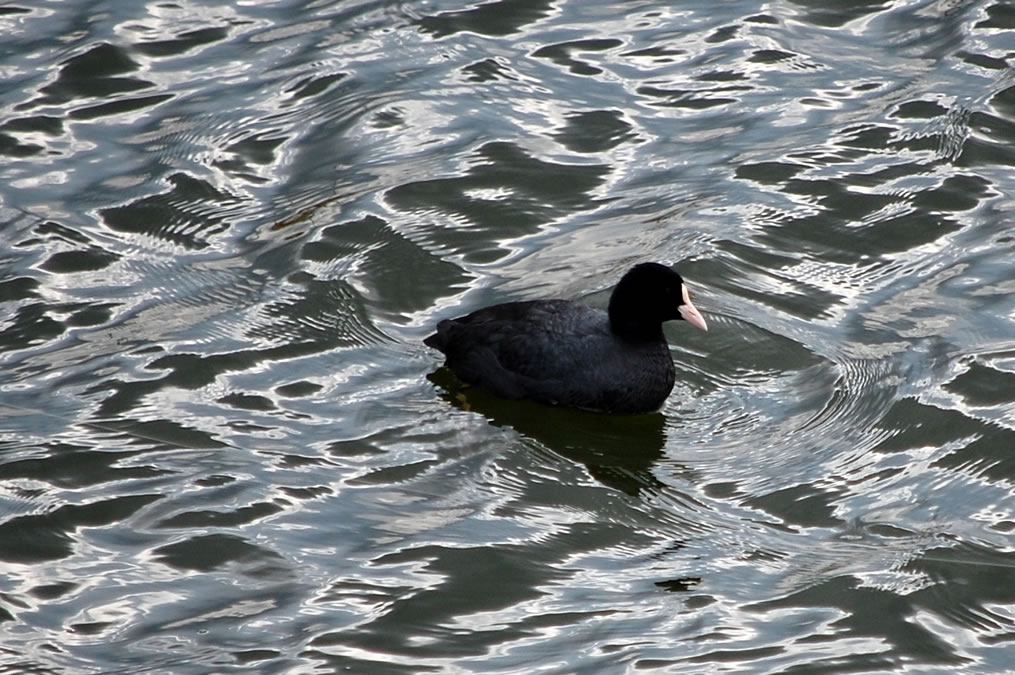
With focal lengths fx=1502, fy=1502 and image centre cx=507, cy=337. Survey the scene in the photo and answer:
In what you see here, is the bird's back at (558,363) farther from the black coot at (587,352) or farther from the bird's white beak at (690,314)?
the bird's white beak at (690,314)

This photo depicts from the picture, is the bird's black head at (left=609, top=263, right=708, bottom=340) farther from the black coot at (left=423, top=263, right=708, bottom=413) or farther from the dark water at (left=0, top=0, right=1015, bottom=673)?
the dark water at (left=0, top=0, right=1015, bottom=673)

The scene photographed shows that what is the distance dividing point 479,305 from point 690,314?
4.26 ft

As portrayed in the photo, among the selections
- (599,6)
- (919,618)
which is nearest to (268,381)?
(919,618)

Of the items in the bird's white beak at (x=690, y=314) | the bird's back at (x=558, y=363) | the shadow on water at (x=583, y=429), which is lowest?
the shadow on water at (x=583, y=429)

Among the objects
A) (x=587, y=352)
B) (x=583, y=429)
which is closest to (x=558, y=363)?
(x=587, y=352)

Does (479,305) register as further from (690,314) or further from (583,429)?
(690,314)

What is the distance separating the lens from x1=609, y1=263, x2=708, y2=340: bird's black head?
7395 millimetres

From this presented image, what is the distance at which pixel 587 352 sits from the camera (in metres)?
7.46

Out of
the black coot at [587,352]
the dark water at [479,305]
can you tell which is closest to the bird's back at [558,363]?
the black coot at [587,352]

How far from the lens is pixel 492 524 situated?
21.1 feet

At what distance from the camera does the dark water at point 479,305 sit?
19.3ft

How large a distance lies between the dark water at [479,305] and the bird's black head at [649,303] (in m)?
0.43

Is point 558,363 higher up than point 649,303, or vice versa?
point 649,303

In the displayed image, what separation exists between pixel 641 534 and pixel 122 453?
2.36m
